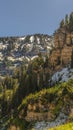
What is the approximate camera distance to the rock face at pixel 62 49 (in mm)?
176500

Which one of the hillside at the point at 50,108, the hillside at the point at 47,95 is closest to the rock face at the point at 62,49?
the hillside at the point at 47,95

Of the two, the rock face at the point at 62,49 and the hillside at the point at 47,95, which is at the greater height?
the rock face at the point at 62,49

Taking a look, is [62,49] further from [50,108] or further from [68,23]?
[50,108]

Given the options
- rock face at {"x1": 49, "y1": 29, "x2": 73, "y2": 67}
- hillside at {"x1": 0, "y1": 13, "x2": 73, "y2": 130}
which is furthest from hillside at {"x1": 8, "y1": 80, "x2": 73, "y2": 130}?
rock face at {"x1": 49, "y1": 29, "x2": 73, "y2": 67}

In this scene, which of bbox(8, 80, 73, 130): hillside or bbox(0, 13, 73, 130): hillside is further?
bbox(0, 13, 73, 130): hillside

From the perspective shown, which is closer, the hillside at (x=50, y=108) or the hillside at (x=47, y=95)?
the hillside at (x=50, y=108)

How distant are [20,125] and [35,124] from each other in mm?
6307

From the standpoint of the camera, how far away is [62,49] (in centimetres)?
18012

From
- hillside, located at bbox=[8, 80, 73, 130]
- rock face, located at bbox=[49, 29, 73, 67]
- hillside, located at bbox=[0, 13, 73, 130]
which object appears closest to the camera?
hillside, located at bbox=[8, 80, 73, 130]

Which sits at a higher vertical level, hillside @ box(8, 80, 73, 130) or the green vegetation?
the green vegetation

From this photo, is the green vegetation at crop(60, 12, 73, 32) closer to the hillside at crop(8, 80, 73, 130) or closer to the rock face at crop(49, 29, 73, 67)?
the rock face at crop(49, 29, 73, 67)

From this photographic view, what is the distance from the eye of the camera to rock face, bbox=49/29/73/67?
579ft

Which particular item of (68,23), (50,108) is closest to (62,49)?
(68,23)

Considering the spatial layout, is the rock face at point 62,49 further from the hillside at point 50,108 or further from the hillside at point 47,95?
the hillside at point 50,108
